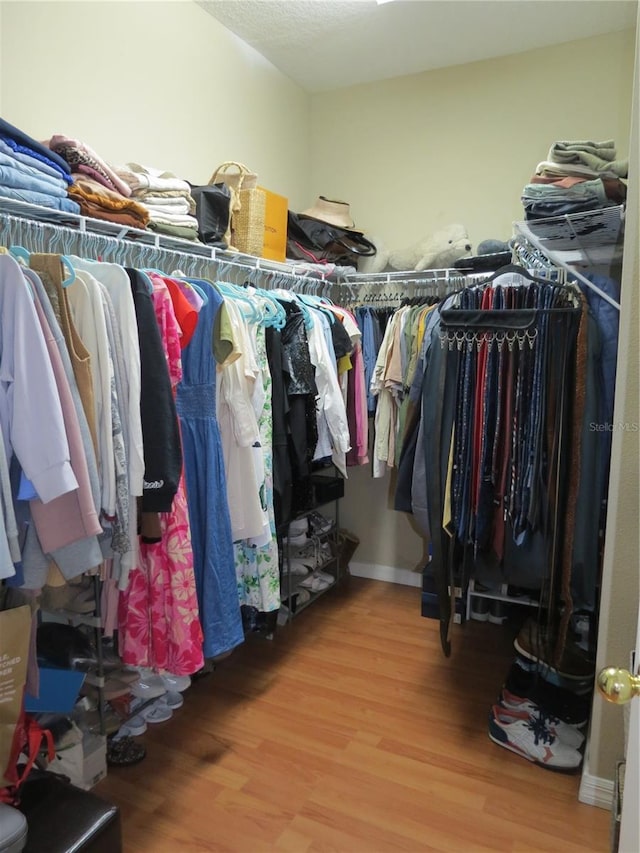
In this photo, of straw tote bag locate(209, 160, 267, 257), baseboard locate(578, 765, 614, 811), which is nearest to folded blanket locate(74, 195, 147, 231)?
straw tote bag locate(209, 160, 267, 257)

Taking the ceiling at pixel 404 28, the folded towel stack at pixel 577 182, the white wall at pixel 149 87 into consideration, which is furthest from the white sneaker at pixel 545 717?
the ceiling at pixel 404 28

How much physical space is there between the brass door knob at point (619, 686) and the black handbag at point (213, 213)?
6.56ft

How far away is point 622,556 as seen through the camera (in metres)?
1.63

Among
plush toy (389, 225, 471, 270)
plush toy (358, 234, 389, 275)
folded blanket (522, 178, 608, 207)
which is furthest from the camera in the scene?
plush toy (358, 234, 389, 275)

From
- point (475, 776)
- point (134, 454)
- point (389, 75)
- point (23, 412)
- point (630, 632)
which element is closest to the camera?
point (23, 412)

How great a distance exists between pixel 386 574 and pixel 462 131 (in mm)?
2581

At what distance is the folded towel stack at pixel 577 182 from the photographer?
1.88 metres

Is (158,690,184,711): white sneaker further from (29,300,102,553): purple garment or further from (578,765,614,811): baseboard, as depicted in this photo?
(578,765,614,811): baseboard

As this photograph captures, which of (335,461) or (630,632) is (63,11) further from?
(630,632)

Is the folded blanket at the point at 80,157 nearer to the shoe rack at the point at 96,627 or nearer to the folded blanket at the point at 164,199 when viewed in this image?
the folded blanket at the point at 164,199

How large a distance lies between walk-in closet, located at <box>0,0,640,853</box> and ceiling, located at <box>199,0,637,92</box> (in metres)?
0.02

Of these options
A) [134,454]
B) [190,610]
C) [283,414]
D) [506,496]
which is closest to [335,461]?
[283,414]

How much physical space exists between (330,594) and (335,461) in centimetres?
104

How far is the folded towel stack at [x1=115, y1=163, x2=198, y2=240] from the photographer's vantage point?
1.99m
